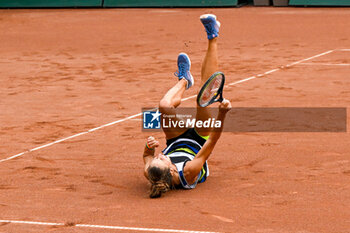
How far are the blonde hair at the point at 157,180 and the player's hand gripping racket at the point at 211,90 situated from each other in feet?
2.34

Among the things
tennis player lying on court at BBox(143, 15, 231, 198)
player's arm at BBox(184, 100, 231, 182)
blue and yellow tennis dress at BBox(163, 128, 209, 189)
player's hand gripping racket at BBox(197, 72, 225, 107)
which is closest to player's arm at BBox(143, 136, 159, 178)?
tennis player lying on court at BBox(143, 15, 231, 198)

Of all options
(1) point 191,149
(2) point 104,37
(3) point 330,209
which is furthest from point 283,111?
(2) point 104,37

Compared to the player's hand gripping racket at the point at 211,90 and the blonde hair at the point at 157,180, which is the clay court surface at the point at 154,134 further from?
the player's hand gripping racket at the point at 211,90

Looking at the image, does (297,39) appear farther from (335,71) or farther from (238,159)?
(238,159)

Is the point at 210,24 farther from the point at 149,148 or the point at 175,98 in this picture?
the point at 149,148

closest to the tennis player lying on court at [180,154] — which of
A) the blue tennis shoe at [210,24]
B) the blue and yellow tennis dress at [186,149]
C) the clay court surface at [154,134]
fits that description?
the blue and yellow tennis dress at [186,149]

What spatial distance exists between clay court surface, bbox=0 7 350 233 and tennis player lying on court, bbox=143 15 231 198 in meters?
0.15

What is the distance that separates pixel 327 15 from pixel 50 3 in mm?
10190

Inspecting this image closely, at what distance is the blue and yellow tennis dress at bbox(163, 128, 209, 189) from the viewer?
22.4ft

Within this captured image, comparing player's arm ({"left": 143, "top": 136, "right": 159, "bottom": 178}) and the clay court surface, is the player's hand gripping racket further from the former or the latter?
the clay court surface

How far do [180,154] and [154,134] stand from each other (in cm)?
219

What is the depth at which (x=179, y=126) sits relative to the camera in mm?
7020

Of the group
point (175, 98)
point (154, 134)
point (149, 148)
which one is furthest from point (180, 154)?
point (154, 134)

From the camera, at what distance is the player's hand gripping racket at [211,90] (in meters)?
6.50
